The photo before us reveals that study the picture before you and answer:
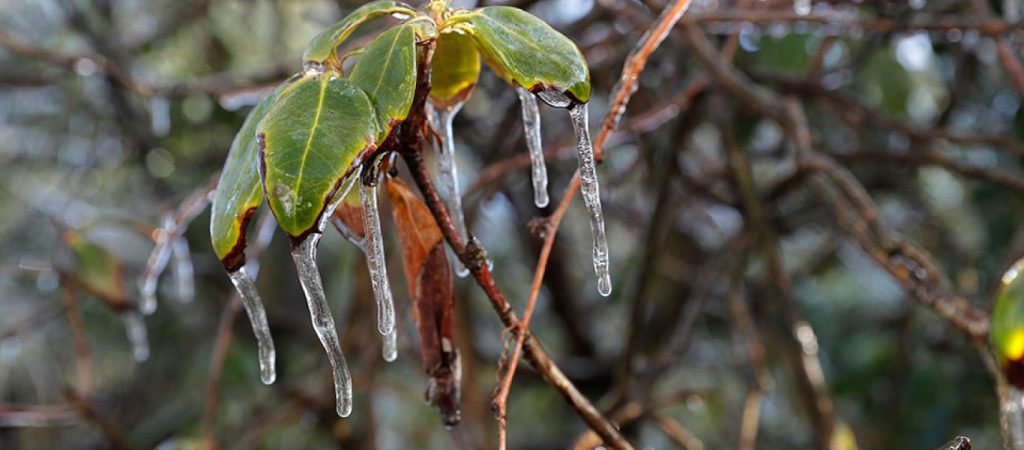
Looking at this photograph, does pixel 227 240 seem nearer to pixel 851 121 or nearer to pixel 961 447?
pixel 961 447

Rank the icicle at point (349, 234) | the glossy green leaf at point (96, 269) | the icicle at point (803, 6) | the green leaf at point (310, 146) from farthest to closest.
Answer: the glossy green leaf at point (96, 269) < the icicle at point (803, 6) < the icicle at point (349, 234) < the green leaf at point (310, 146)

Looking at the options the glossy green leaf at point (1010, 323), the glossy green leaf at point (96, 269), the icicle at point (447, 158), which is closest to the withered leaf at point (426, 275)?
the icicle at point (447, 158)

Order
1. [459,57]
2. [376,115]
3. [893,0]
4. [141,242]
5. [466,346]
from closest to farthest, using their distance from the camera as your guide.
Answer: [376,115]
[459,57]
[893,0]
[466,346]
[141,242]

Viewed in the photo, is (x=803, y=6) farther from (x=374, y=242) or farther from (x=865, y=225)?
(x=374, y=242)

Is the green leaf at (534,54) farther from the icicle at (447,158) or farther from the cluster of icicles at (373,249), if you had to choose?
the icicle at (447,158)

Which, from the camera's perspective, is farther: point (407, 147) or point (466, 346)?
point (466, 346)

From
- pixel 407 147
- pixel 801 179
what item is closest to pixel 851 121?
pixel 801 179
